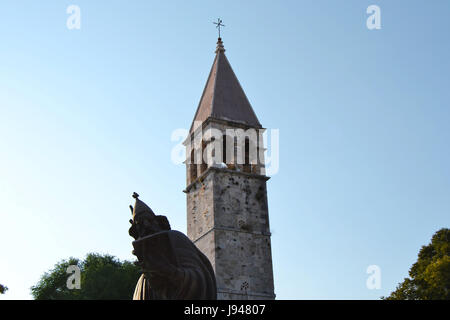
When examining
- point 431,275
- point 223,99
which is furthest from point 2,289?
point 223,99

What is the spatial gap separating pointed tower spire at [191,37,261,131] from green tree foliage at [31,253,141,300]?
29.2 feet

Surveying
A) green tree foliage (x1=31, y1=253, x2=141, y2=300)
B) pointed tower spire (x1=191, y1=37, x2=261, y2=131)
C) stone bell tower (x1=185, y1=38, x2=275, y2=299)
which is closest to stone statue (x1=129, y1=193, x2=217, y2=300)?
stone bell tower (x1=185, y1=38, x2=275, y2=299)

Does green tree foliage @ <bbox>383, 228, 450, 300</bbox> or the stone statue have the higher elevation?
green tree foliage @ <bbox>383, 228, 450, 300</bbox>

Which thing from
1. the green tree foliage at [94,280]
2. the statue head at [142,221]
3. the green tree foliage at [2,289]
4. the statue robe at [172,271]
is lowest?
the statue robe at [172,271]

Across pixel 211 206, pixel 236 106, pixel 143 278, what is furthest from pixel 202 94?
pixel 143 278

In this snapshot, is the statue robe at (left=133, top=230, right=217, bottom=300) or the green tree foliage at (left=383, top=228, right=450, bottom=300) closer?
the statue robe at (left=133, top=230, right=217, bottom=300)

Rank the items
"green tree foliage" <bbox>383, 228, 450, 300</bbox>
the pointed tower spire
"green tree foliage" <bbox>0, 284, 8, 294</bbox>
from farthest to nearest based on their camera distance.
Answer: the pointed tower spire, "green tree foliage" <bbox>383, 228, 450, 300</bbox>, "green tree foliage" <bbox>0, 284, 8, 294</bbox>

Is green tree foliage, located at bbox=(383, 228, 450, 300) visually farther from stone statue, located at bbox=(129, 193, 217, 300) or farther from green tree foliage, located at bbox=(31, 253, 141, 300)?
stone statue, located at bbox=(129, 193, 217, 300)

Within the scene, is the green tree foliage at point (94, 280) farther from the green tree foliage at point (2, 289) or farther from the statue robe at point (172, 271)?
the statue robe at point (172, 271)

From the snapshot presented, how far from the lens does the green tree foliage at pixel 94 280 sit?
34531 mm

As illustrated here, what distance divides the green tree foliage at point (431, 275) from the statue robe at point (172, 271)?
2037cm

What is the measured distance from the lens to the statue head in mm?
5418

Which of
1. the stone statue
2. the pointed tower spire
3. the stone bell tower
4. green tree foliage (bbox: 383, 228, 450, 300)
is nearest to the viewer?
the stone statue

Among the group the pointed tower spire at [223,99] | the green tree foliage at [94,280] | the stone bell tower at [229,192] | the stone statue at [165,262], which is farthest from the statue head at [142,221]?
the green tree foliage at [94,280]
